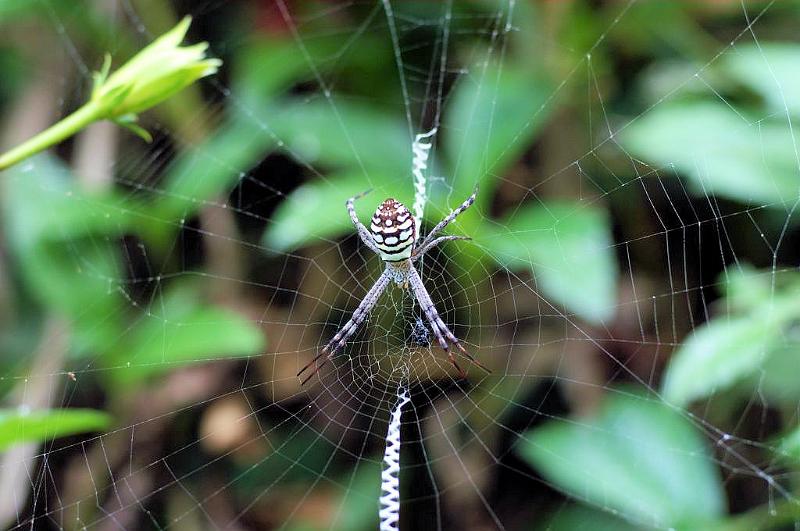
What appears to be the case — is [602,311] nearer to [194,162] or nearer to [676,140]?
[676,140]

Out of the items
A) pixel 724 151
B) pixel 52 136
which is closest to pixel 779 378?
pixel 724 151

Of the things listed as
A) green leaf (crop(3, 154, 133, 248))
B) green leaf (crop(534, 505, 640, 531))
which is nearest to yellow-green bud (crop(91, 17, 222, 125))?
green leaf (crop(3, 154, 133, 248))

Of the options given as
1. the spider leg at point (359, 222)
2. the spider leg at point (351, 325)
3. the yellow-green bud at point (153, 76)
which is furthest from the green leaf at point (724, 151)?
the yellow-green bud at point (153, 76)

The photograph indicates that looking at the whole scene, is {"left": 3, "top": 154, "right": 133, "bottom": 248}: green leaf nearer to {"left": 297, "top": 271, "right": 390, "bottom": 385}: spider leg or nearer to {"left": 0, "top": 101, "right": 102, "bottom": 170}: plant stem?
{"left": 297, "top": 271, "right": 390, "bottom": 385}: spider leg

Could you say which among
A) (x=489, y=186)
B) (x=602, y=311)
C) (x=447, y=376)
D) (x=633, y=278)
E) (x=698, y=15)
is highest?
(x=698, y=15)

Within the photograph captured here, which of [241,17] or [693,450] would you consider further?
[241,17]

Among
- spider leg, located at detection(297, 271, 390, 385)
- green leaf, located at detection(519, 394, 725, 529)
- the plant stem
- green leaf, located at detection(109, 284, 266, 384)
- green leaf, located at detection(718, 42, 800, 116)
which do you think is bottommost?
green leaf, located at detection(519, 394, 725, 529)

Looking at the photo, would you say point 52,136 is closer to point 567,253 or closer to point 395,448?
point 567,253

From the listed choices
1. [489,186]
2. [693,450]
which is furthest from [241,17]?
[693,450]
